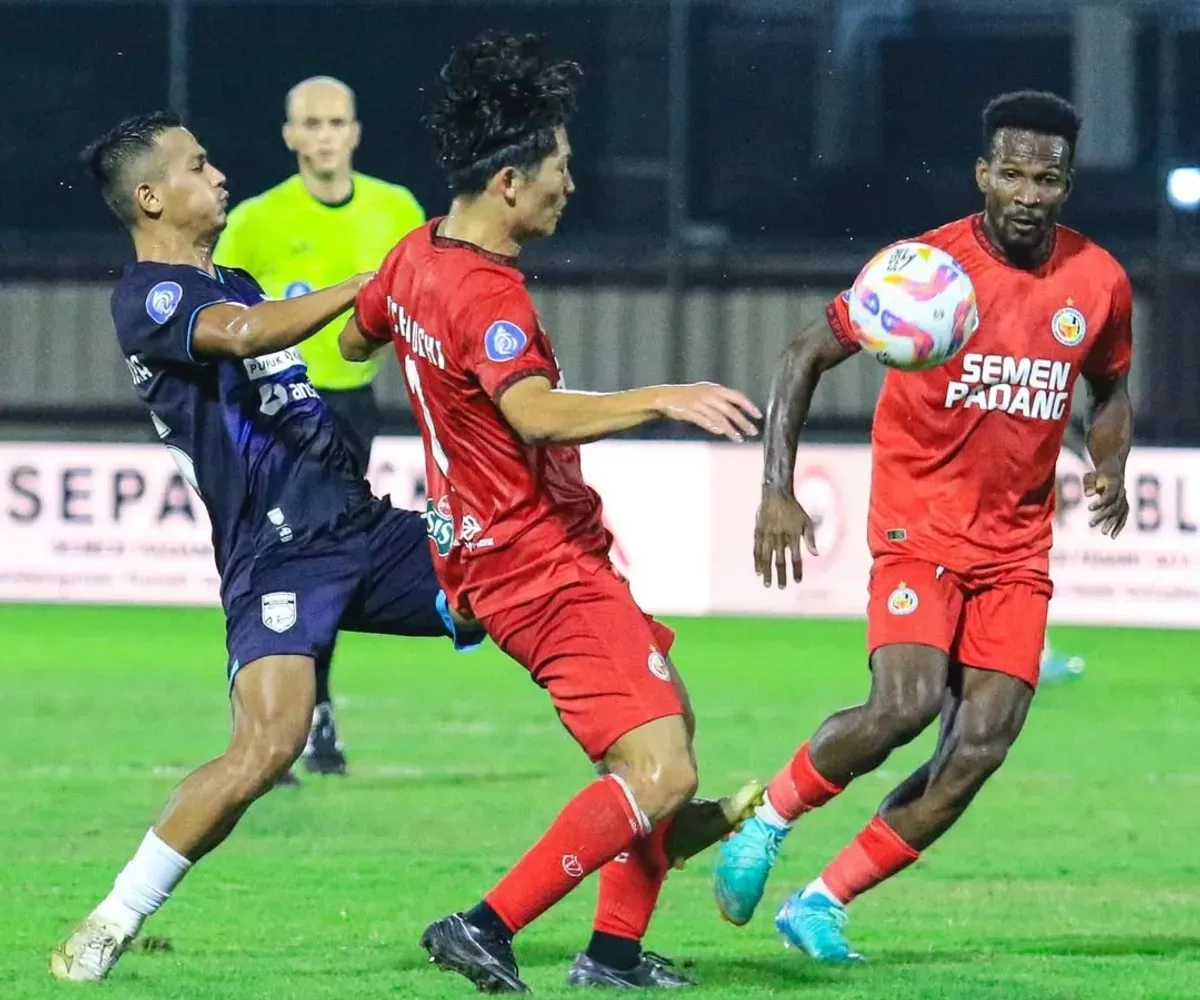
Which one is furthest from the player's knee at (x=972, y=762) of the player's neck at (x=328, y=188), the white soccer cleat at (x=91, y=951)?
the player's neck at (x=328, y=188)

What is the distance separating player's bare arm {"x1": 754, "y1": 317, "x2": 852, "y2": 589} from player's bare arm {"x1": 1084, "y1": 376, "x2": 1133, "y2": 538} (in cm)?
73

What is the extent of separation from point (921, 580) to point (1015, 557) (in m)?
0.26

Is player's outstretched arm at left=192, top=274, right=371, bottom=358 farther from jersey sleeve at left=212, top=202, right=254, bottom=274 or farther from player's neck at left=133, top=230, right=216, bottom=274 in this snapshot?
jersey sleeve at left=212, top=202, right=254, bottom=274

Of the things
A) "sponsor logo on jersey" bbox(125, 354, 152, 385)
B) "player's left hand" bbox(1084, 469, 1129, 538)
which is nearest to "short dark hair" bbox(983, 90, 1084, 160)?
"player's left hand" bbox(1084, 469, 1129, 538)

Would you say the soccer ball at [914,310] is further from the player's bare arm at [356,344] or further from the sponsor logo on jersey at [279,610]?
the sponsor logo on jersey at [279,610]

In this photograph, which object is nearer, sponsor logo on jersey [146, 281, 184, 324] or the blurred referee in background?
sponsor logo on jersey [146, 281, 184, 324]

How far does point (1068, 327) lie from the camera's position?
260 inches

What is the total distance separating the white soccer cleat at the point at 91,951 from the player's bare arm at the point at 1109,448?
258cm

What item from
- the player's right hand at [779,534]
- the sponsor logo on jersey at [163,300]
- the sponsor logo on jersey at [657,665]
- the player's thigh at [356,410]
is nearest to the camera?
the sponsor logo on jersey at [657,665]

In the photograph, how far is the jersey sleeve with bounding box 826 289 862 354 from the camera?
6.38 meters

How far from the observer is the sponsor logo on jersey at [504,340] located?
5543 mm

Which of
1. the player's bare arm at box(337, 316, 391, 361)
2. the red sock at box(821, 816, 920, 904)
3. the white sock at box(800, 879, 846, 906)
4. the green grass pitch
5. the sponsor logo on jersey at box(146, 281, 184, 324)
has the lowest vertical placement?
the green grass pitch

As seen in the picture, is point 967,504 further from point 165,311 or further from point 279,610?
point 165,311

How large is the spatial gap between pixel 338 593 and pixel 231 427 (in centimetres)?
47
